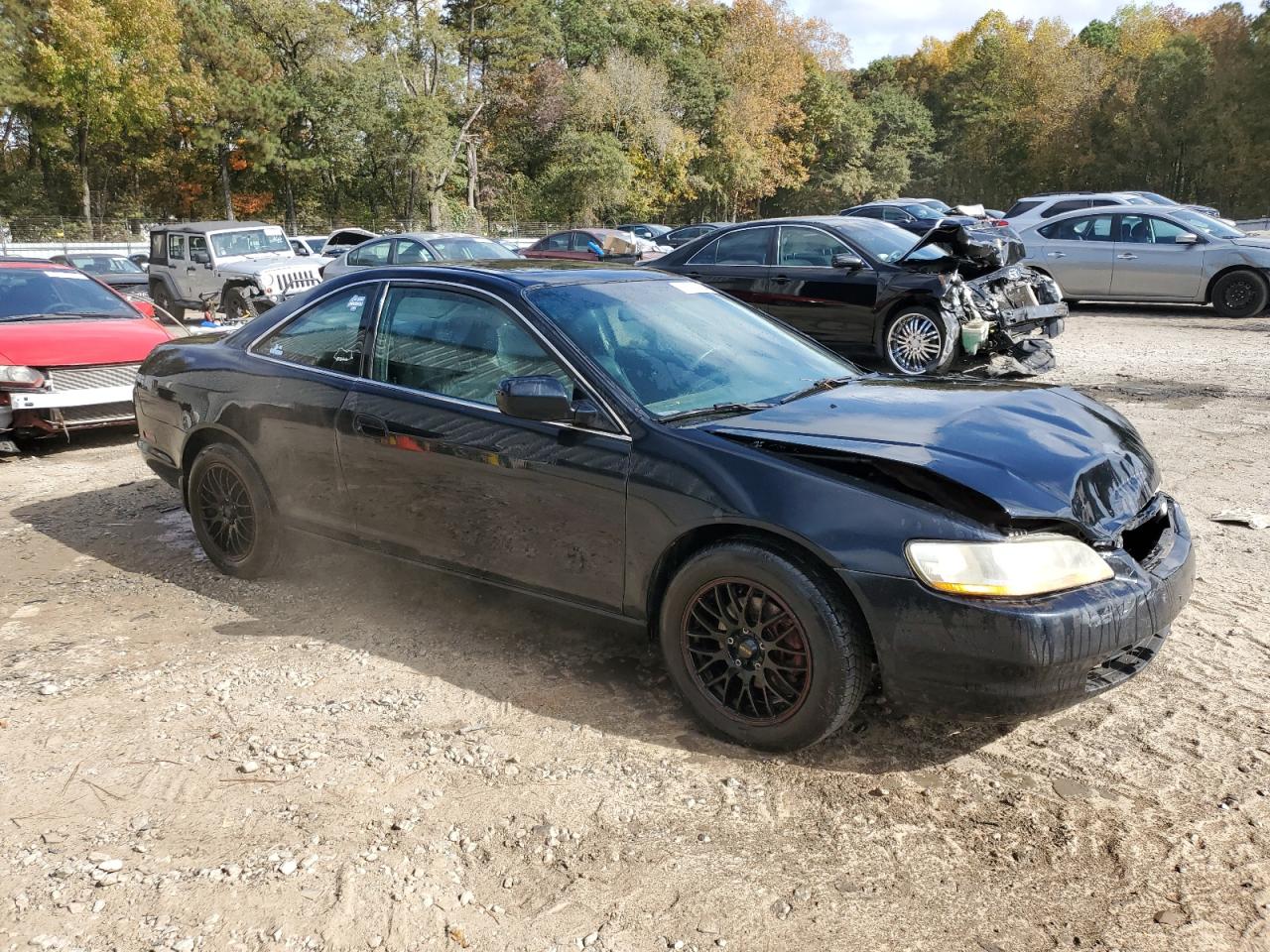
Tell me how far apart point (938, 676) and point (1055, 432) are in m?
1.11

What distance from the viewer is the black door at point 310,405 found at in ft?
14.4

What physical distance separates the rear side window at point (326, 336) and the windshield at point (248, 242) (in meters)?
14.2

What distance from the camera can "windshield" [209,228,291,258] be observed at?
1758cm

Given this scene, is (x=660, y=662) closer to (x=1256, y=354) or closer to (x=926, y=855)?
(x=926, y=855)

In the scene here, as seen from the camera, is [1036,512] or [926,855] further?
[1036,512]

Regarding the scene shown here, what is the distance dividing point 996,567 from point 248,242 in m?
17.6

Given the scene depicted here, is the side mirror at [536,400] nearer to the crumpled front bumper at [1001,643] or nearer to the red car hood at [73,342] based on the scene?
the crumpled front bumper at [1001,643]

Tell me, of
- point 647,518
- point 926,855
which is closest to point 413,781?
point 647,518

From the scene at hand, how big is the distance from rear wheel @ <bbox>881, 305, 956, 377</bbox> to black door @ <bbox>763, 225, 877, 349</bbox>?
0.75 ft

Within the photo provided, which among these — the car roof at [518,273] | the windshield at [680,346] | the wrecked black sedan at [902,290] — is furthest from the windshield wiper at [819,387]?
the wrecked black sedan at [902,290]

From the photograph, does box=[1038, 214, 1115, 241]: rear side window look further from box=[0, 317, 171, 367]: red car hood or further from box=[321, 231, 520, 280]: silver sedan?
box=[0, 317, 171, 367]: red car hood

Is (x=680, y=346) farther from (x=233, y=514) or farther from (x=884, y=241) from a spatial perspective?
(x=884, y=241)

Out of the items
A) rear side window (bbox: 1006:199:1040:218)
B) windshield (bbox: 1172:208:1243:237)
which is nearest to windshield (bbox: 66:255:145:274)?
rear side window (bbox: 1006:199:1040:218)

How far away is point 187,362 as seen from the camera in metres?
5.19
